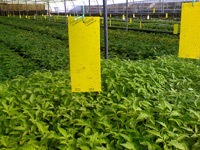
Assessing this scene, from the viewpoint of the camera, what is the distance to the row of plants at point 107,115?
1.40m

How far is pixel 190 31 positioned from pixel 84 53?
945 millimetres

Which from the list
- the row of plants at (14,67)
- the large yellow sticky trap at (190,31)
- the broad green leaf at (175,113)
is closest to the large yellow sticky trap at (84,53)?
the broad green leaf at (175,113)

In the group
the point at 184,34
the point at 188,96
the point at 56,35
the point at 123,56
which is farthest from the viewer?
the point at 56,35

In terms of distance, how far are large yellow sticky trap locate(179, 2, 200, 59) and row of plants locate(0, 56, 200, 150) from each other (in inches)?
10.5

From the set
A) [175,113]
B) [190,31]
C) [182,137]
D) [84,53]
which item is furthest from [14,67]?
[182,137]

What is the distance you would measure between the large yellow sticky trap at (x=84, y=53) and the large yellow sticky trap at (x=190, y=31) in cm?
79

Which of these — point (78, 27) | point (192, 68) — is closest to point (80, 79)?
point (78, 27)

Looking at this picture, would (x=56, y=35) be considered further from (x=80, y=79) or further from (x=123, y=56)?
(x=80, y=79)

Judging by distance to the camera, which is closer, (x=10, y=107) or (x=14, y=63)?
(x=10, y=107)

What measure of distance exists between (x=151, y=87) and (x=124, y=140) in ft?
2.32

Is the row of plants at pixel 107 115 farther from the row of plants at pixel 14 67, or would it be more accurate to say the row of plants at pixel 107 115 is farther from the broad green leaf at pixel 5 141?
the row of plants at pixel 14 67

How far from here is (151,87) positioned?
6.61ft

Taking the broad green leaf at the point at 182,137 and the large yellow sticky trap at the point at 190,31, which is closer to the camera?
the broad green leaf at the point at 182,137

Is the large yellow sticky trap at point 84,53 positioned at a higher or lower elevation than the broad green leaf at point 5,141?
higher
